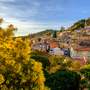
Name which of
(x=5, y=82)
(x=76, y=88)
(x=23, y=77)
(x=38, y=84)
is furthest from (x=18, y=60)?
(x=76, y=88)

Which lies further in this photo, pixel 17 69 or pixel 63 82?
pixel 63 82

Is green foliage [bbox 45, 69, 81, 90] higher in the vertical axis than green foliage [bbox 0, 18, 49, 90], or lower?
lower

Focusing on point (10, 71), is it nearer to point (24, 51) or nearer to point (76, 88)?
point (24, 51)

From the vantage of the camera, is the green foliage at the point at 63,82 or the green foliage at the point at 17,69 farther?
the green foliage at the point at 63,82

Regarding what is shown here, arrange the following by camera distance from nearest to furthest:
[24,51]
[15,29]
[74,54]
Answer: [24,51] → [15,29] → [74,54]

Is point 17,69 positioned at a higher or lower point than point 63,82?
higher

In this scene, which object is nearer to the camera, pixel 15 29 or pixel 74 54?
pixel 15 29

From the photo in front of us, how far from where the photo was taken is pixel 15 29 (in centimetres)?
1057

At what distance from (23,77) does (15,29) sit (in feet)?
25.1

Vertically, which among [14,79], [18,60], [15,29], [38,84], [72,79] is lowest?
[72,79]

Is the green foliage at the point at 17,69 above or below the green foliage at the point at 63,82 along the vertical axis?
above

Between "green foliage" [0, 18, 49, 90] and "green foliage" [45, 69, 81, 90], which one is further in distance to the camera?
"green foliage" [45, 69, 81, 90]

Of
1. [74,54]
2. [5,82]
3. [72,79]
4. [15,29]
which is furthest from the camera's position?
[74,54]

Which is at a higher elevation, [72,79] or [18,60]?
[18,60]
